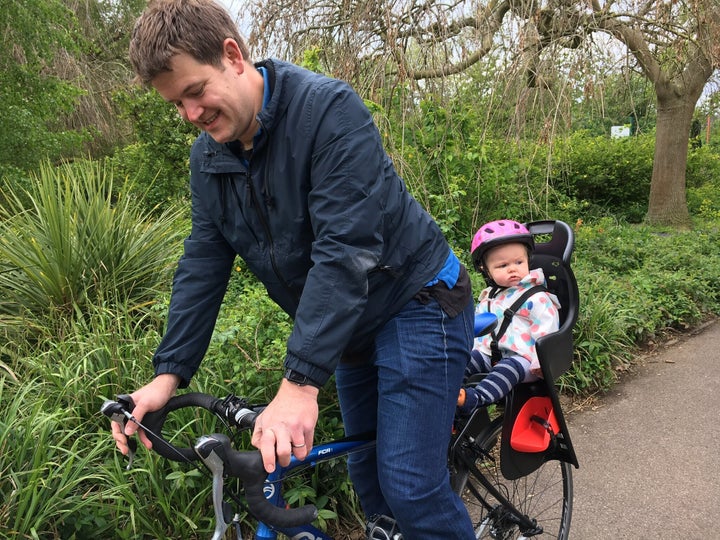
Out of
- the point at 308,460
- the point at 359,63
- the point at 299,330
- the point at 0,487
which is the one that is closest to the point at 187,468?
the point at 0,487

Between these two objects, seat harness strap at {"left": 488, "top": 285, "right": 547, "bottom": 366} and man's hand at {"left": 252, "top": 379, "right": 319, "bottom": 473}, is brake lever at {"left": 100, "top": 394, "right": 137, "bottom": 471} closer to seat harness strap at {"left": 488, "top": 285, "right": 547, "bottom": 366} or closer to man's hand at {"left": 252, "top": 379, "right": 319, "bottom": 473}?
man's hand at {"left": 252, "top": 379, "right": 319, "bottom": 473}

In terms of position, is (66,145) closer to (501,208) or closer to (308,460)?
(501,208)

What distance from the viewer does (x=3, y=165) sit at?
596 centimetres

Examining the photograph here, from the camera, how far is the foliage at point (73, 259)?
3936 mm

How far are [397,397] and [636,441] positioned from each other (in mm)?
2683

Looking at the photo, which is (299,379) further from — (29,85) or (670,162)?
(670,162)

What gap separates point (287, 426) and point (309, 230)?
20.7 inches

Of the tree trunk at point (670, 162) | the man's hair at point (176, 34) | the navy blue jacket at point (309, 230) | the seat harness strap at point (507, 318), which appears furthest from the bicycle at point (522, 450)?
the tree trunk at point (670, 162)

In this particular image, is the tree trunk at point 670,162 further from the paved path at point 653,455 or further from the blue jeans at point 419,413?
the blue jeans at point 419,413

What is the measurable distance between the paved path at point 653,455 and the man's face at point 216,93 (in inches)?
102

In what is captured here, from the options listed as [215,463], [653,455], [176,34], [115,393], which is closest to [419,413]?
[215,463]

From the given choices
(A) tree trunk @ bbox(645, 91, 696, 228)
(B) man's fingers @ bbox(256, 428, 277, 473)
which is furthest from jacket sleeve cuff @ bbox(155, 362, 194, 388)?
(A) tree trunk @ bbox(645, 91, 696, 228)

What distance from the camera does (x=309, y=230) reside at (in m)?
1.49

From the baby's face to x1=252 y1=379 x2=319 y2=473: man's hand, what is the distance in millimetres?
1593
